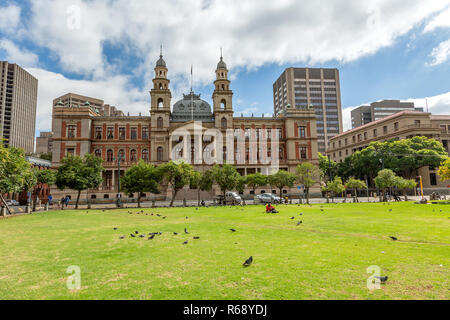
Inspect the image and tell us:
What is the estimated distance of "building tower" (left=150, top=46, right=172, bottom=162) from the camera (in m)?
55.0

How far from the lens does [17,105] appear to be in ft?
363

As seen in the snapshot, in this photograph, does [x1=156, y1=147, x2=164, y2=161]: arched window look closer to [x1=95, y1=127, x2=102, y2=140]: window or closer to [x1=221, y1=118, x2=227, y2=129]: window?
[x1=95, y1=127, x2=102, y2=140]: window

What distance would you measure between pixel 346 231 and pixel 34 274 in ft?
33.9

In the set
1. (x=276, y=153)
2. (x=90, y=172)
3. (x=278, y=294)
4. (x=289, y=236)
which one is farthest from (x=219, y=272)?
(x=276, y=153)

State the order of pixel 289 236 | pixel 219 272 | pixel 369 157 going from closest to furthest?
pixel 219 272 → pixel 289 236 → pixel 369 157

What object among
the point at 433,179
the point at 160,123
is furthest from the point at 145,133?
the point at 433,179

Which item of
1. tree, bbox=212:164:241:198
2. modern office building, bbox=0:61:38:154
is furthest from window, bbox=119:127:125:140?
modern office building, bbox=0:61:38:154

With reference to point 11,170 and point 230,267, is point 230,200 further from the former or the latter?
point 230,267

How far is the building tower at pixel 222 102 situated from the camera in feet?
186

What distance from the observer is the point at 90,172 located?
32.2m

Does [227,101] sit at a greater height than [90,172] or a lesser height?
greater

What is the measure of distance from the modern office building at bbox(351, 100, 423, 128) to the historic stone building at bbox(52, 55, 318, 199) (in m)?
71.2
